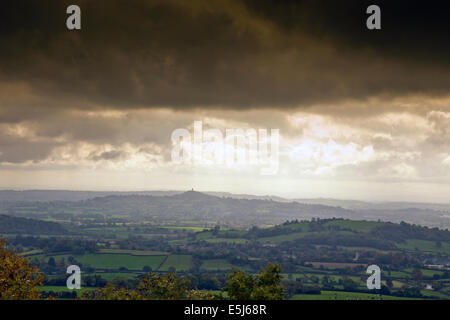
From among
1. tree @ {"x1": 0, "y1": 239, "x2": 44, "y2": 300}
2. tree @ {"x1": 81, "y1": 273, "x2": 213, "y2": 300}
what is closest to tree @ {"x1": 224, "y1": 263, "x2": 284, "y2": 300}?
tree @ {"x1": 81, "y1": 273, "x2": 213, "y2": 300}

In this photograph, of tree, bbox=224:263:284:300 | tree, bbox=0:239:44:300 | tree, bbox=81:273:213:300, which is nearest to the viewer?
tree, bbox=0:239:44:300

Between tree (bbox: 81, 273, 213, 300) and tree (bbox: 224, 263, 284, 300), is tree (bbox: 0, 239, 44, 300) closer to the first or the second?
tree (bbox: 81, 273, 213, 300)

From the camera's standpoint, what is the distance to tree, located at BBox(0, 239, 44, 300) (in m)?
38.2

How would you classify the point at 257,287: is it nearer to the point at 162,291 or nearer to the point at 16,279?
the point at 162,291

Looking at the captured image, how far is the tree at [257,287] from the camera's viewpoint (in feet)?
129

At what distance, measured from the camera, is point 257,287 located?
Result: 4209 cm

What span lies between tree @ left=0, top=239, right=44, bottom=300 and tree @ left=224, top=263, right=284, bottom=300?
61.0 ft

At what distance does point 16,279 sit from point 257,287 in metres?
22.8

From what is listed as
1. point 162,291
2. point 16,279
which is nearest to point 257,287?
point 162,291
